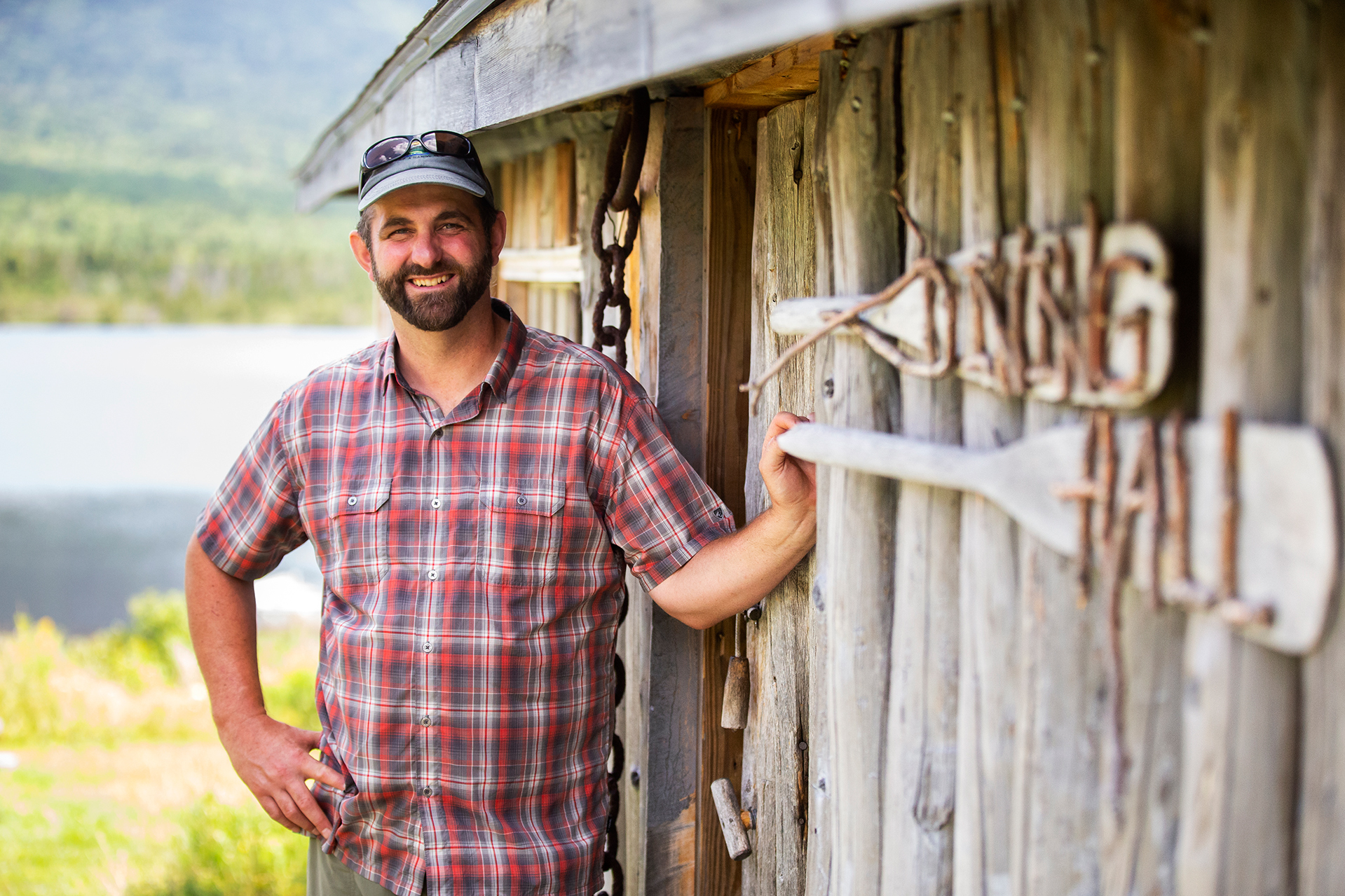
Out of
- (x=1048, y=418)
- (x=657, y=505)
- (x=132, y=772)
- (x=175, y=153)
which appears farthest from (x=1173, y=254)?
(x=175, y=153)

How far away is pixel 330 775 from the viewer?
237cm

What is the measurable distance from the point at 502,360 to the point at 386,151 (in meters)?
0.56

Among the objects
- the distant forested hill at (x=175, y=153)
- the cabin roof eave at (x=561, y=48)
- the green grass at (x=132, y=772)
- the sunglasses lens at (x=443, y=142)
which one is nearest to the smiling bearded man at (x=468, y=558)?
the sunglasses lens at (x=443, y=142)

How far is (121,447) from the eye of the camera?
3703 cm

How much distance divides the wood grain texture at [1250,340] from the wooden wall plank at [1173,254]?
0.05 meters

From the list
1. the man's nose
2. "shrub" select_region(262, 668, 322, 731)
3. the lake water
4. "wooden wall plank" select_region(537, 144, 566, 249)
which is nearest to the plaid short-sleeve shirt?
the man's nose

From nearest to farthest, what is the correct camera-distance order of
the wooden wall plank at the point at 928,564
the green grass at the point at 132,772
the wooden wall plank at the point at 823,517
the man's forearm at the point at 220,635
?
1. the wooden wall plank at the point at 928,564
2. the wooden wall plank at the point at 823,517
3. the man's forearm at the point at 220,635
4. the green grass at the point at 132,772

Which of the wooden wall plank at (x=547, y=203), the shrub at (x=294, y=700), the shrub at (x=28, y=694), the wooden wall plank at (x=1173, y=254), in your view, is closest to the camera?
the wooden wall plank at (x=1173, y=254)

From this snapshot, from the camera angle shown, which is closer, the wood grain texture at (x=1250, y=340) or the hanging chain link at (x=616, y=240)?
the wood grain texture at (x=1250, y=340)

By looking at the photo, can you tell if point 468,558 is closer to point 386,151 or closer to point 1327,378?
point 386,151

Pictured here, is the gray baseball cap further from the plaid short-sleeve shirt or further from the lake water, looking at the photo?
the lake water

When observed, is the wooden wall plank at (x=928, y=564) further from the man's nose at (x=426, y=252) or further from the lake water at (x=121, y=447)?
the lake water at (x=121, y=447)

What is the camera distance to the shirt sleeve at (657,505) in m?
2.21

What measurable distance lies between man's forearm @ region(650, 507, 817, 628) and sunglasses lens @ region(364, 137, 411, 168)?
112 cm
